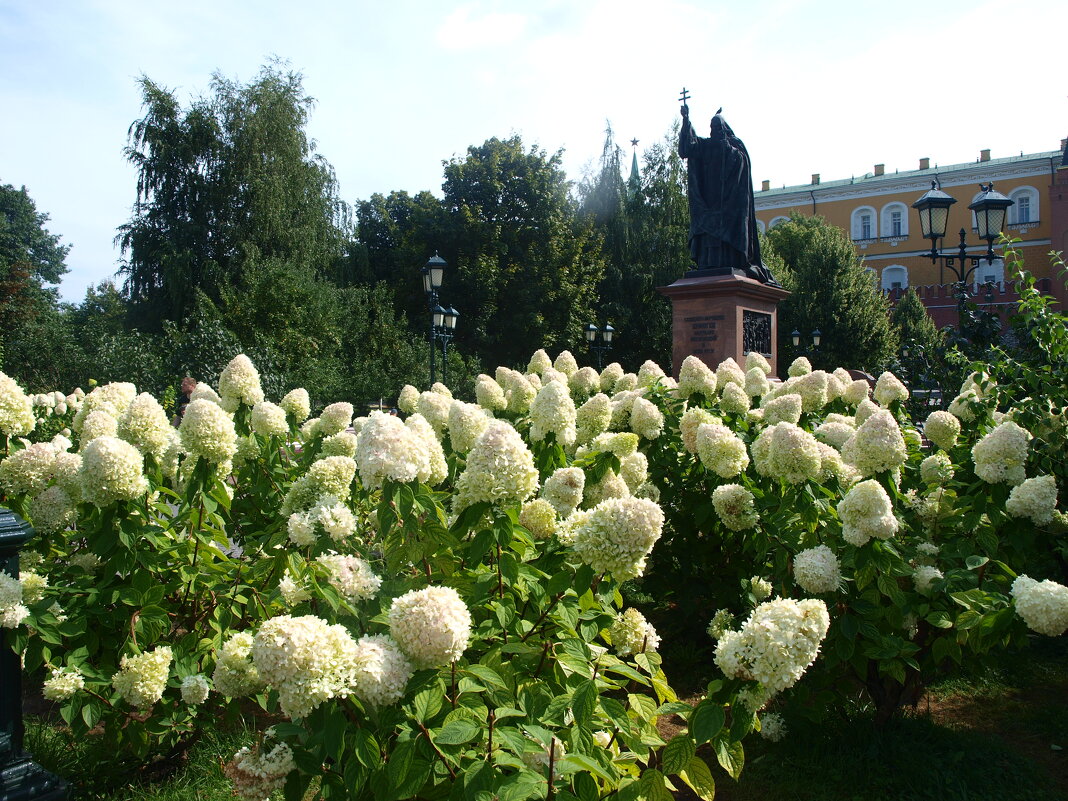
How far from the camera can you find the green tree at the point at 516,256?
89.0 ft

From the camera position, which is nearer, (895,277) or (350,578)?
(350,578)

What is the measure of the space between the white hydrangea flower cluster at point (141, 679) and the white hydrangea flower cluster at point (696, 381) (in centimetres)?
316

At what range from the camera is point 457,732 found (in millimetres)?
1520

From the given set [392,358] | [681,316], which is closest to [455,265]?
[392,358]

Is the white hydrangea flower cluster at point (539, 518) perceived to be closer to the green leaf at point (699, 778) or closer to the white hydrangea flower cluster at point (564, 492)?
the white hydrangea flower cluster at point (564, 492)

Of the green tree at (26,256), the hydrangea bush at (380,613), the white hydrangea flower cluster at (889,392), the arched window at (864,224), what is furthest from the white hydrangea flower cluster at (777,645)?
the arched window at (864,224)

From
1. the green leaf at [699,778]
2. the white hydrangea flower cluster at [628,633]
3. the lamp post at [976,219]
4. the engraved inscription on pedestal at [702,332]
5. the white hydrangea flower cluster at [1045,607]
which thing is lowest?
the green leaf at [699,778]

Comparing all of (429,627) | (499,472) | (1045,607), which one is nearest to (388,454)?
(499,472)

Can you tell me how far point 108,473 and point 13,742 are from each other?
772 mm

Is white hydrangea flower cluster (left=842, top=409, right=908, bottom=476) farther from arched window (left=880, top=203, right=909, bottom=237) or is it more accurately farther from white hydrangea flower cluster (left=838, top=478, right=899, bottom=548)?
arched window (left=880, top=203, right=909, bottom=237)

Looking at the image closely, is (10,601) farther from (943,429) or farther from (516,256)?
(516,256)

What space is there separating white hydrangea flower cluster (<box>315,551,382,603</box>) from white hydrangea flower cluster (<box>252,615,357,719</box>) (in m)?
0.35

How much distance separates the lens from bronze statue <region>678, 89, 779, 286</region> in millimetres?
11156

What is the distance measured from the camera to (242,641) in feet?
7.32
